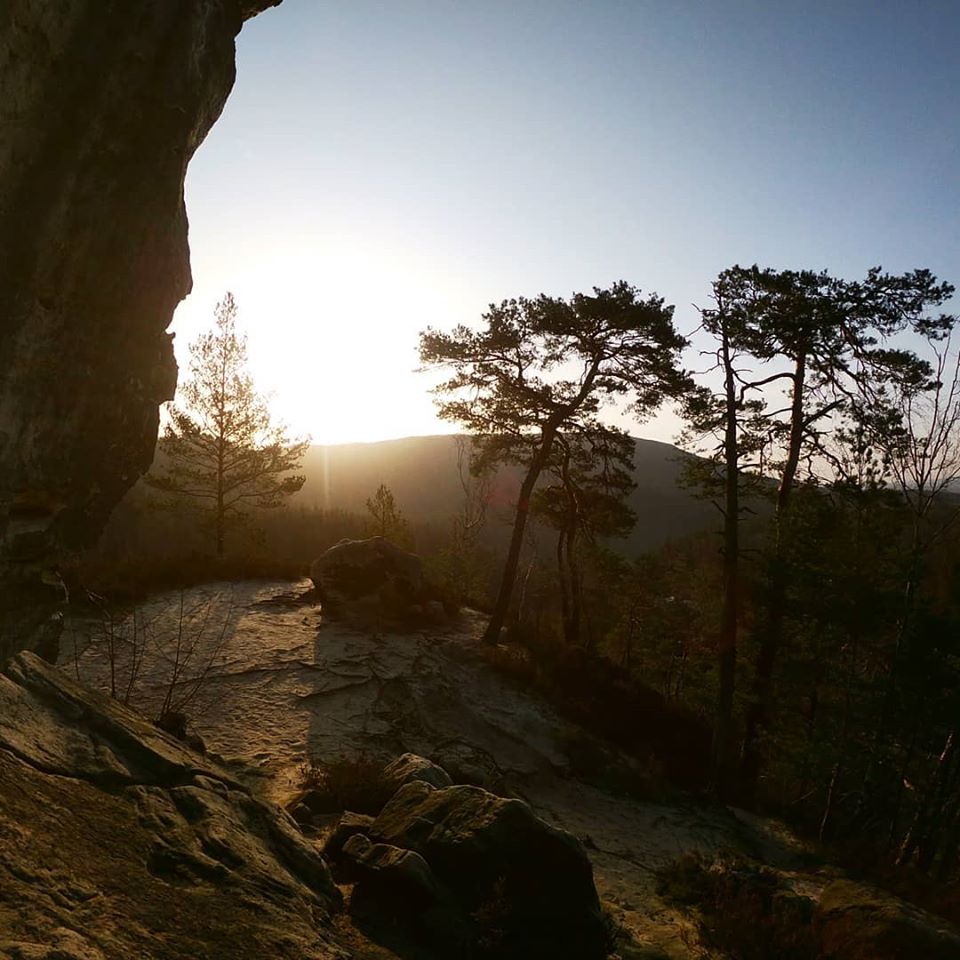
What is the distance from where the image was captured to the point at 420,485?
116 metres

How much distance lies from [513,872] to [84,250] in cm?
590

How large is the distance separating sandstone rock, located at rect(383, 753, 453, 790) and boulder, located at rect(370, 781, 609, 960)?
43.1 inches

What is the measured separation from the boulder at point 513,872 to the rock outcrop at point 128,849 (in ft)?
3.21

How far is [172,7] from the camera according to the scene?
14.5 ft

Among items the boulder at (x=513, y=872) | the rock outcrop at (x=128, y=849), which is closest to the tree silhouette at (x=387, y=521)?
the boulder at (x=513, y=872)

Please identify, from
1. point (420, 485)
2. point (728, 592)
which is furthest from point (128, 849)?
point (420, 485)

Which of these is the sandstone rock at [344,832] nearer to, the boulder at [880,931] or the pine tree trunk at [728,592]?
the boulder at [880,931]

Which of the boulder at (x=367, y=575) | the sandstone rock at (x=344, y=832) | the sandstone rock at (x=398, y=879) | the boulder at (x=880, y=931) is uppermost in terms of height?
the boulder at (x=367, y=575)

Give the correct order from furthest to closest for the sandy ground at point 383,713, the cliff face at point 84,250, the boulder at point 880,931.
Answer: the sandy ground at point 383,713 < the boulder at point 880,931 < the cliff face at point 84,250

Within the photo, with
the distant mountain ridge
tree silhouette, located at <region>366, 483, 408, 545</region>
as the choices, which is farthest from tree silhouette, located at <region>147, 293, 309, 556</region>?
the distant mountain ridge

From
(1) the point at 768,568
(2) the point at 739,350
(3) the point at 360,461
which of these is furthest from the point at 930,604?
(3) the point at 360,461

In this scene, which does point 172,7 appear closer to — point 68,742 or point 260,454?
point 68,742

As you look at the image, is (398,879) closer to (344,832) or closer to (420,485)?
(344,832)

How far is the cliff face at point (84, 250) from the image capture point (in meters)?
3.52
